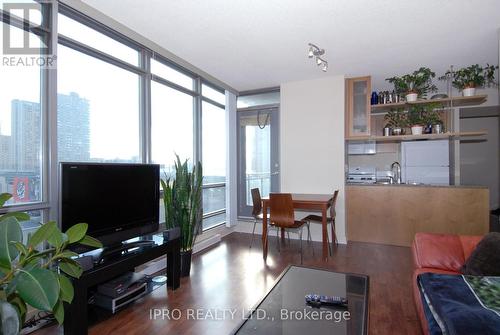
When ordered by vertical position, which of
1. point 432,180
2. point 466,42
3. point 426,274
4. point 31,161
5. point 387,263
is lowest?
point 387,263

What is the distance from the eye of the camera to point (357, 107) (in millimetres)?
4309

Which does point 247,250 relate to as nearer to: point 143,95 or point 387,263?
point 387,263

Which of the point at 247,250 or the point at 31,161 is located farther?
the point at 247,250

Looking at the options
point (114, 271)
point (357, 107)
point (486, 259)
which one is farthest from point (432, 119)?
point (114, 271)

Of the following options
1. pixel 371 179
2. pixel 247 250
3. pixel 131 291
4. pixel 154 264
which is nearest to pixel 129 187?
pixel 131 291

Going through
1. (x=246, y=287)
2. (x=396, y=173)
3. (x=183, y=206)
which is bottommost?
(x=246, y=287)

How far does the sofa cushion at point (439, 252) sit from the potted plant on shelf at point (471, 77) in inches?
109

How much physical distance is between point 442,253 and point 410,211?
2183 millimetres

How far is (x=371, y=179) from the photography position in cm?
475

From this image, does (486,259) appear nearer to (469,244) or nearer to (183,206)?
(469,244)

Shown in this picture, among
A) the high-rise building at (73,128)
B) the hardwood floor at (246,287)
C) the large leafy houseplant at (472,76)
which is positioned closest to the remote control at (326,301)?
the hardwood floor at (246,287)

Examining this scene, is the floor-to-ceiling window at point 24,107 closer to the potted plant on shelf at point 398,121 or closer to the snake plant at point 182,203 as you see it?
the snake plant at point 182,203

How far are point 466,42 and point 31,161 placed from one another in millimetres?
4656

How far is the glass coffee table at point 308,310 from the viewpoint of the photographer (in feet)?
4.86
